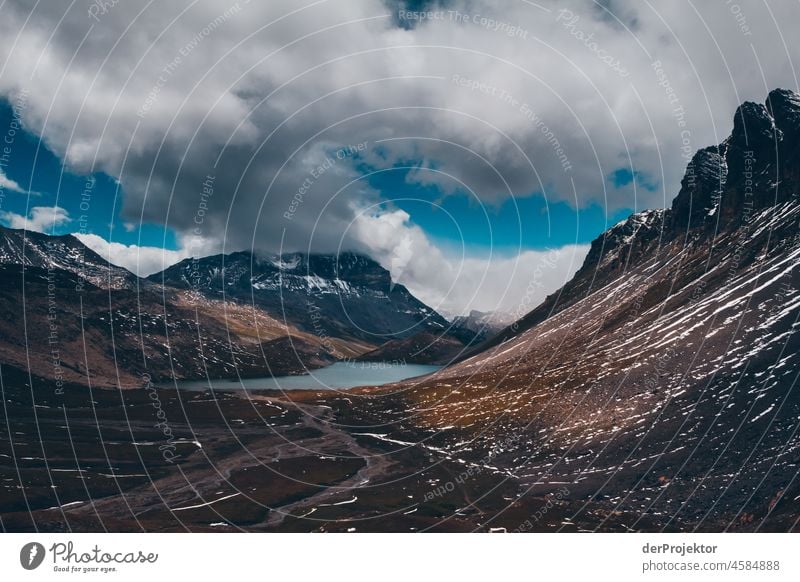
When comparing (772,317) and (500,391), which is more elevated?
(772,317)

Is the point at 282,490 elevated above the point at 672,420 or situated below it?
below

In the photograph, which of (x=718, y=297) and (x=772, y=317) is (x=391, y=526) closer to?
(x=772, y=317)

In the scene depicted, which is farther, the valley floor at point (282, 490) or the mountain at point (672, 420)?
the valley floor at point (282, 490)

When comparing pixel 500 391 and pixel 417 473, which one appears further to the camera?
pixel 500 391

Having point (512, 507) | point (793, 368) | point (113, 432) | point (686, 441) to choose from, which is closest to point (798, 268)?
point (793, 368)

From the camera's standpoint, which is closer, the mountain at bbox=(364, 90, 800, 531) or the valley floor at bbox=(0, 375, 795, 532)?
the mountain at bbox=(364, 90, 800, 531)

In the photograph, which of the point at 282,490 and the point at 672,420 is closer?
the point at 672,420

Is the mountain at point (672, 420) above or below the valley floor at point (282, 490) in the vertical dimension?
above

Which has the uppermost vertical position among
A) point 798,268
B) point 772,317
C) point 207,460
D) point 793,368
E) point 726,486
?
point 798,268

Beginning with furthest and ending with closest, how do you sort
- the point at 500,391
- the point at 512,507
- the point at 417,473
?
the point at 500,391
the point at 417,473
the point at 512,507

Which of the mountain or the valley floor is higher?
the mountain
